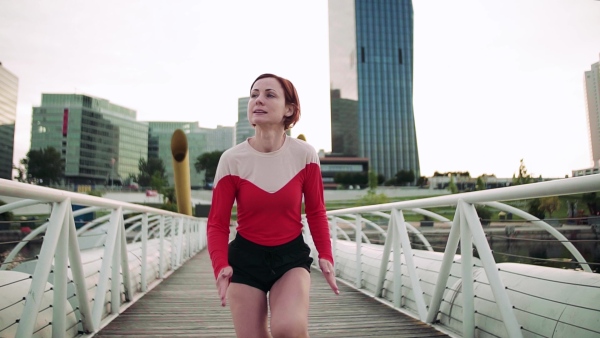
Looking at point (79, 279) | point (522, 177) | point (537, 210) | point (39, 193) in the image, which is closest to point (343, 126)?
point (522, 177)

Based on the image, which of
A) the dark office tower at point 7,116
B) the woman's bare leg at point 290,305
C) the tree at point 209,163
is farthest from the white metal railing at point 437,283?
the dark office tower at point 7,116

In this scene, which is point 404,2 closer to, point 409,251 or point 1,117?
point 1,117

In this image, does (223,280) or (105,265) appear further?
(105,265)

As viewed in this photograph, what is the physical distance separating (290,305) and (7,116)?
339 feet

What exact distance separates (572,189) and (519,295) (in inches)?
32.0

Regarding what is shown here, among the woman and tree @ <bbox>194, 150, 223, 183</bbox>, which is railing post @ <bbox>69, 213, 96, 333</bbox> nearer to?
the woman

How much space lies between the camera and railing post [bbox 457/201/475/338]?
2455mm

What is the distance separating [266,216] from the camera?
1.55 metres

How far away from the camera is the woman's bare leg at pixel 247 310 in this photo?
1.40 meters

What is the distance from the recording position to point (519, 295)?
85.7 inches

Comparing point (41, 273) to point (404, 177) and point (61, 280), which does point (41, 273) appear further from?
point (404, 177)

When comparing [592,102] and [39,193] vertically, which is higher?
[592,102]

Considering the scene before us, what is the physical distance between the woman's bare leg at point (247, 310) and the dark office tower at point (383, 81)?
90494 millimetres

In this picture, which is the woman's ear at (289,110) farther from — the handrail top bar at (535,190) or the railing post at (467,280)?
the railing post at (467,280)
